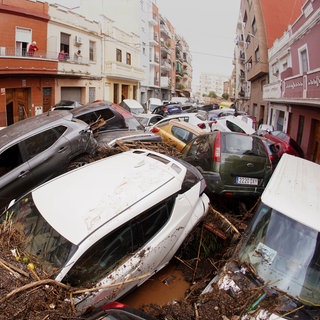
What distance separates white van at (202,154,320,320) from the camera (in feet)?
10.1

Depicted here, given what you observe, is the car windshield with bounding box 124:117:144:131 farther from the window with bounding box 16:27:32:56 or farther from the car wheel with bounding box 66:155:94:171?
the window with bounding box 16:27:32:56

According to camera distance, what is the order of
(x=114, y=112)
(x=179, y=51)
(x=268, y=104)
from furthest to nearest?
(x=179, y=51)
(x=268, y=104)
(x=114, y=112)

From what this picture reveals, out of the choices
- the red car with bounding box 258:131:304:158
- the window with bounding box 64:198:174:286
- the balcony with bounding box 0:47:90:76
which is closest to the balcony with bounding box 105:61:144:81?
the balcony with bounding box 0:47:90:76

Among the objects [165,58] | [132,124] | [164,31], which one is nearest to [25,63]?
[132,124]

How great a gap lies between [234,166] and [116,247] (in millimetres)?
3162

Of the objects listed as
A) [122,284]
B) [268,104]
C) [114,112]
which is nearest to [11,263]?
[122,284]

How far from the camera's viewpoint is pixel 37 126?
6148mm

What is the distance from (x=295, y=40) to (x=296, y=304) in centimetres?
1628

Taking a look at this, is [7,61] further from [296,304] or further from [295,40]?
[296,304]

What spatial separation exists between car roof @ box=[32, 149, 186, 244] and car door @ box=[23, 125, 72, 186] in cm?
150

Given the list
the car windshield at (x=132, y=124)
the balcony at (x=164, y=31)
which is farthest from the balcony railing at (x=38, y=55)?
the balcony at (x=164, y=31)

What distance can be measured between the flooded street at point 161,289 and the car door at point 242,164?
2092 millimetres

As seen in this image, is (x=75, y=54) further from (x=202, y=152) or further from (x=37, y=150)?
(x=202, y=152)

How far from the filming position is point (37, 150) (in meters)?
5.92
